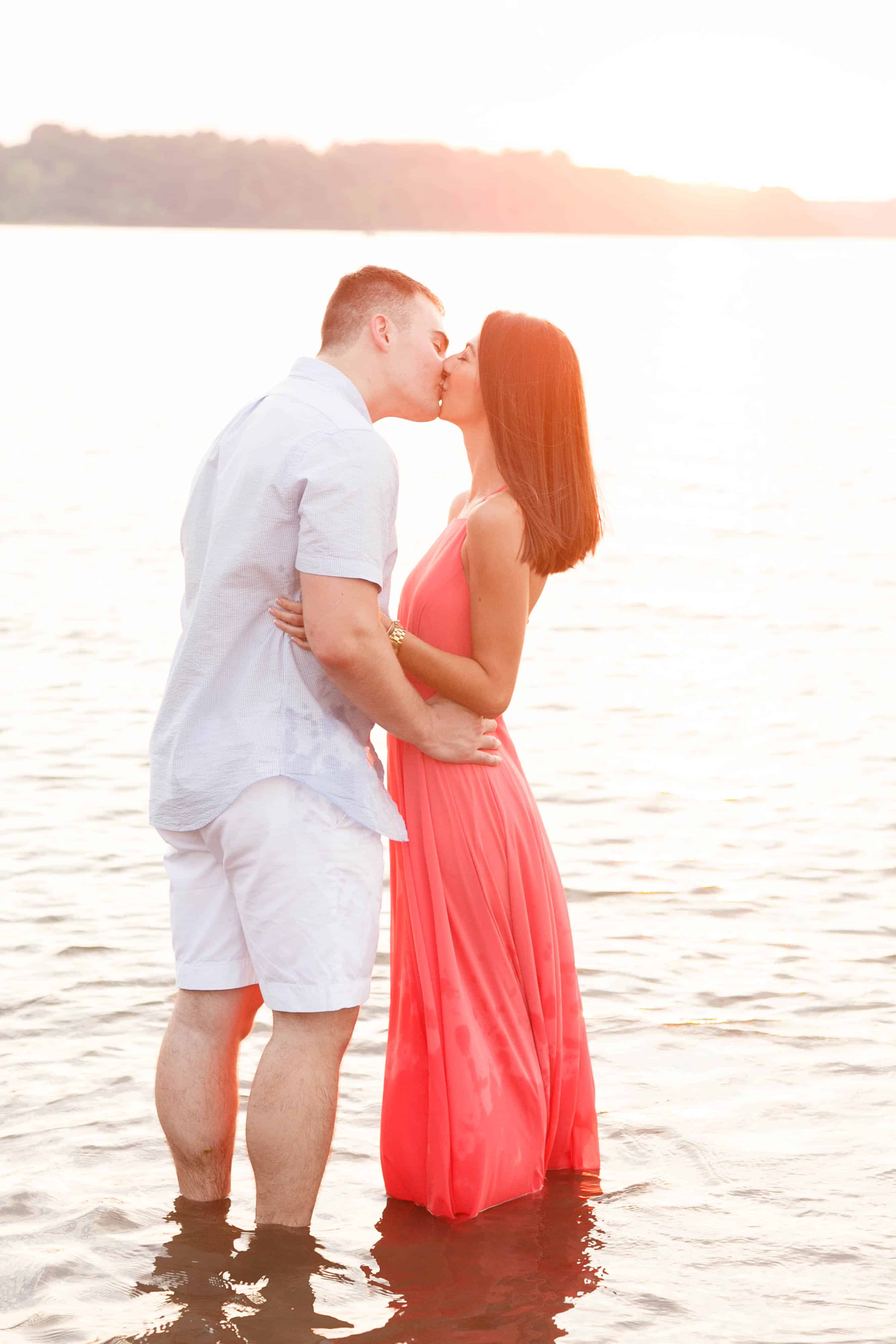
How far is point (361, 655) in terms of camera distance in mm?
3467

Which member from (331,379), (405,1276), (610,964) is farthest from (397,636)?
(610,964)

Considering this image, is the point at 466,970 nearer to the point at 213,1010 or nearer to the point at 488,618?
the point at 213,1010

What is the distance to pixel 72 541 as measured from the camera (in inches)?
595

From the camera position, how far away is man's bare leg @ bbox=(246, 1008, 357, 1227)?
359cm

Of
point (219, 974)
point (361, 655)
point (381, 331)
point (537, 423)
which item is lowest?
point (219, 974)

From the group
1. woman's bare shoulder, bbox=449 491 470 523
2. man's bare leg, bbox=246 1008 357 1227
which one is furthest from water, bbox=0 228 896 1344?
woman's bare shoulder, bbox=449 491 470 523

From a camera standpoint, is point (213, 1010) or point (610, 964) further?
point (610, 964)

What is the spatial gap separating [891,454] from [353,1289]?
21321 millimetres

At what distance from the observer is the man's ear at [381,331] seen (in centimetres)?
370

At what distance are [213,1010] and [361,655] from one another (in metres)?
0.94

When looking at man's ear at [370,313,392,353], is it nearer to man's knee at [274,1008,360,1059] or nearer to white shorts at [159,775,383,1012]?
white shorts at [159,775,383,1012]

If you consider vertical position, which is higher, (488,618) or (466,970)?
(488,618)

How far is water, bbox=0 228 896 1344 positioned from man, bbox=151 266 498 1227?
43 cm

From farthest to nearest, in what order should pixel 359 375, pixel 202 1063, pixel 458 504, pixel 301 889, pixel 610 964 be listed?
pixel 610 964, pixel 458 504, pixel 202 1063, pixel 359 375, pixel 301 889
